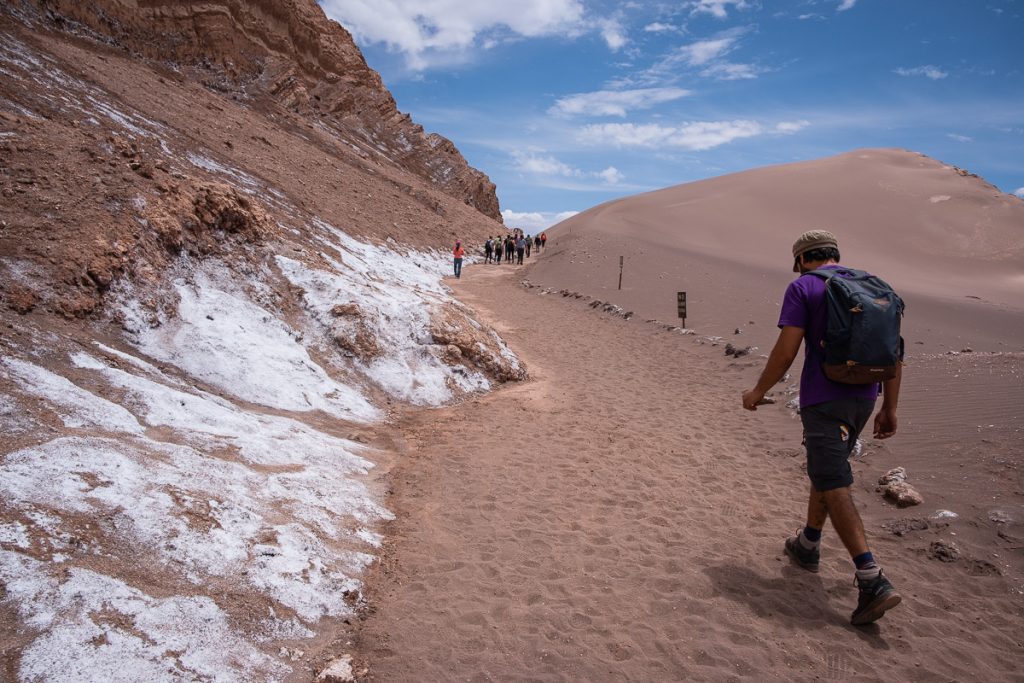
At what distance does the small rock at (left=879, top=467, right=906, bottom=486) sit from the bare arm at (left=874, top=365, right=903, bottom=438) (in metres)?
1.97

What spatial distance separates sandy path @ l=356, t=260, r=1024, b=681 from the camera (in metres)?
2.93

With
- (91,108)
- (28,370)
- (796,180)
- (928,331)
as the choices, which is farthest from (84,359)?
(796,180)

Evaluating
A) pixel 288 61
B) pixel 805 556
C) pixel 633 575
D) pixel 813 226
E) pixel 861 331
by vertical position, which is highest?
pixel 288 61

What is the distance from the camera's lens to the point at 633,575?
374cm

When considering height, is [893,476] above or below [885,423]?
below

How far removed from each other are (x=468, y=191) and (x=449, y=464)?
144 feet

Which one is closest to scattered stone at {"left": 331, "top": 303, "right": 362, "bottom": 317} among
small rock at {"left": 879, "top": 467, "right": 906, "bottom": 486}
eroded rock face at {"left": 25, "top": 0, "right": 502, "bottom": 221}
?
small rock at {"left": 879, "top": 467, "right": 906, "bottom": 486}

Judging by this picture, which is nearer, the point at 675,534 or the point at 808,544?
the point at 808,544

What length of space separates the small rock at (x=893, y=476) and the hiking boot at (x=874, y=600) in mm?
2336

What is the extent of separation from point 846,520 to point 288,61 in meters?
43.3

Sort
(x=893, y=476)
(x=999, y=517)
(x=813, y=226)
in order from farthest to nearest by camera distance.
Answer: (x=813, y=226)
(x=893, y=476)
(x=999, y=517)

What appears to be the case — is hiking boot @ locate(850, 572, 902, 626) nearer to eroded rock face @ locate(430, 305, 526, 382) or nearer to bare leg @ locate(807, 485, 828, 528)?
bare leg @ locate(807, 485, 828, 528)

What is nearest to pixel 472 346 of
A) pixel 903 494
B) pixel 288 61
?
pixel 903 494

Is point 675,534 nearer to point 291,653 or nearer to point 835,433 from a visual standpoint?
point 835,433
